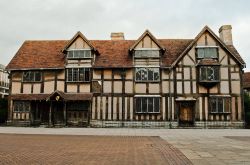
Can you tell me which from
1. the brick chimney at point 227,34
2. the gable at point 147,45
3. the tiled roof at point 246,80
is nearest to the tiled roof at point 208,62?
the gable at point 147,45

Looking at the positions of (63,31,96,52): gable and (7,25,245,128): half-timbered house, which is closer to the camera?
(7,25,245,128): half-timbered house

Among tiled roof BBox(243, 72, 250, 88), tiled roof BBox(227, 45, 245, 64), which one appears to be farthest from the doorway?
tiled roof BBox(243, 72, 250, 88)

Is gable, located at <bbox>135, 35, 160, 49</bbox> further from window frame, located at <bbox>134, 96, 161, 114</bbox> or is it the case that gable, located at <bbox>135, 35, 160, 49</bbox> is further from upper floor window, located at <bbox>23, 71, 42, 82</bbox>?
upper floor window, located at <bbox>23, 71, 42, 82</bbox>

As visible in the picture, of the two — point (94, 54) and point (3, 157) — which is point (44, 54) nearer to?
point (94, 54)

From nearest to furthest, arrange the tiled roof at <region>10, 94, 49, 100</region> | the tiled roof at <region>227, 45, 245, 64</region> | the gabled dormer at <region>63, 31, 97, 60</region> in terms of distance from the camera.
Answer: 1. the tiled roof at <region>227, 45, 245, 64</region>
2. the tiled roof at <region>10, 94, 49, 100</region>
3. the gabled dormer at <region>63, 31, 97, 60</region>

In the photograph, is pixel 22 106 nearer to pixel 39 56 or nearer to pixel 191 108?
pixel 39 56

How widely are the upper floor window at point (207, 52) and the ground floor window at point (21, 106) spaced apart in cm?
1632

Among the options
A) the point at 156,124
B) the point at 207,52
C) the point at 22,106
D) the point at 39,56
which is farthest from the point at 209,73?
the point at 22,106

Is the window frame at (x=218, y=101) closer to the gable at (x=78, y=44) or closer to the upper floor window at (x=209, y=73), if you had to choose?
the upper floor window at (x=209, y=73)

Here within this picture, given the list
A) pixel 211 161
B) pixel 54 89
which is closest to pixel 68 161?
pixel 211 161

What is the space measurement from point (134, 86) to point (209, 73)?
6660 mm

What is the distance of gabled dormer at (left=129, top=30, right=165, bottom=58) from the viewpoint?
2589cm

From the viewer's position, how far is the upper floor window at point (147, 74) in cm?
2569

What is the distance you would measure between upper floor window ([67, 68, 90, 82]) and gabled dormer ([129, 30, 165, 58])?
15.2 feet
